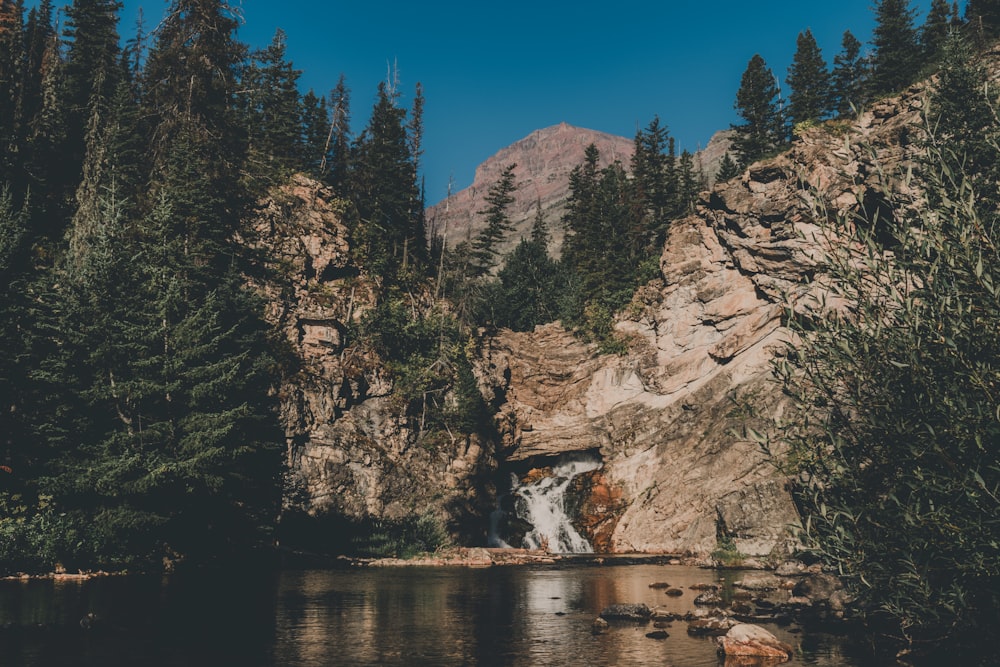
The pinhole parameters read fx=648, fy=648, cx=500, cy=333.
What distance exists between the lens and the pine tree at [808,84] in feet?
225

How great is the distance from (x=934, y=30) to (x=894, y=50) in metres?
9.81

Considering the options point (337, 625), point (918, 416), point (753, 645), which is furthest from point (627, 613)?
point (918, 416)

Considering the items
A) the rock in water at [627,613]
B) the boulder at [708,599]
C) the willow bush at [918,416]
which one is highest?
the willow bush at [918,416]

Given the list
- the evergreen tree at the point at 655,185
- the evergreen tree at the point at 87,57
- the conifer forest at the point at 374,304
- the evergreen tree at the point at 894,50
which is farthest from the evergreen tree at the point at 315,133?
the evergreen tree at the point at 894,50

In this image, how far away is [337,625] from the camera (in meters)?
22.3

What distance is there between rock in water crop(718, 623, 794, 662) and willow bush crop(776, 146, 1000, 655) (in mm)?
6137

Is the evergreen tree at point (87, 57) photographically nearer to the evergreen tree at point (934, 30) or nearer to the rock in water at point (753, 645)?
the rock in water at point (753, 645)

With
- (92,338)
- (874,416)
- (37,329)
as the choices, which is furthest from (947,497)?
(37,329)

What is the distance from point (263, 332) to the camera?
163 feet

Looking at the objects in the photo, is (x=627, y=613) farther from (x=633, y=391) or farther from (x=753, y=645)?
(x=633, y=391)

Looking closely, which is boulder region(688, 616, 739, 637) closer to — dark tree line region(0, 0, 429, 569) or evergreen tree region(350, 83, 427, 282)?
dark tree line region(0, 0, 429, 569)

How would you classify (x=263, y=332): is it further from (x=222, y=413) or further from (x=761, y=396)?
(x=761, y=396)

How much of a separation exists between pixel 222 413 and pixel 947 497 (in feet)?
115

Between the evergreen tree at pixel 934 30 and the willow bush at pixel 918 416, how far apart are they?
2527 inches
